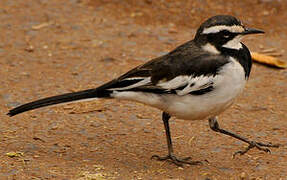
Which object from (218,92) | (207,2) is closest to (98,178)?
(218,92)

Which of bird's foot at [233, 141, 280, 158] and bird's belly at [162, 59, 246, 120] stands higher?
bird's belly at [162, 59, 246, 120]

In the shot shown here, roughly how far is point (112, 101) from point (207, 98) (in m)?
2.40

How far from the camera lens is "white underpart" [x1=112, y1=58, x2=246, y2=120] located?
6.12 m

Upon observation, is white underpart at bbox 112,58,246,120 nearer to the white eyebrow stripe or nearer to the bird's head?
the bird's head

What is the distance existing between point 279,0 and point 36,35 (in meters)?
4.78

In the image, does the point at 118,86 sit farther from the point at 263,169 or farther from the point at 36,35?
the point at 36,35

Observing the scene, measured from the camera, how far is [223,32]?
628 cm

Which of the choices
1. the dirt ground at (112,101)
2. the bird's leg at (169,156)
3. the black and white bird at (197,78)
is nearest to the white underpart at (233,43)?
the black and white bird at (197,78)

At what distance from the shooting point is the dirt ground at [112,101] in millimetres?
6562

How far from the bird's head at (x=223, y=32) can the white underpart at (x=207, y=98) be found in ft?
0.73

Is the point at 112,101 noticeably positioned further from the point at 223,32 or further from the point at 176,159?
the point at 223,32

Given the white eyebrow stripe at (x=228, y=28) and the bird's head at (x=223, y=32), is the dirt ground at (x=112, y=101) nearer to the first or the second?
the bird's head at (x=223, y=32)

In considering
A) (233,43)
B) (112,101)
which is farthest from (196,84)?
(112,101)

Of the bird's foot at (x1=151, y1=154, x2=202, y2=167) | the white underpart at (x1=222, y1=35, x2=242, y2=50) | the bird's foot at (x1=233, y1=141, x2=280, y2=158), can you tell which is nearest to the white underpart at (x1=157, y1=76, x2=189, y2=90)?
the white underpart at (x1=222, y1=35, x2=242, y2=50)
